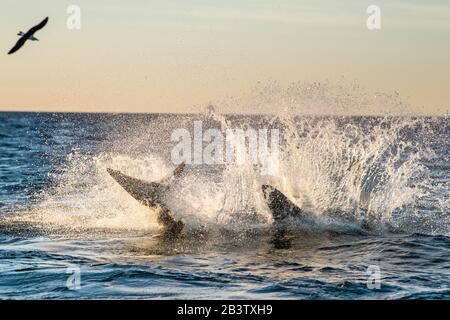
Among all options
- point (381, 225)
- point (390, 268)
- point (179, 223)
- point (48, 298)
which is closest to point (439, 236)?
point (381, 225)

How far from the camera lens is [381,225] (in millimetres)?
20531

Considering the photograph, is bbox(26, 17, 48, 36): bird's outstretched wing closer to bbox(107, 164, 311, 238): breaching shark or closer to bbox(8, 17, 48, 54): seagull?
bbox(8, 17, 48, 54): seagull

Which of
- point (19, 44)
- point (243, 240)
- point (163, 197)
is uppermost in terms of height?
→ point (19, 44)

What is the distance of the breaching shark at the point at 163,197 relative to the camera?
19953 mm

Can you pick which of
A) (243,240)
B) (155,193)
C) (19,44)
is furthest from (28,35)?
(243,240)

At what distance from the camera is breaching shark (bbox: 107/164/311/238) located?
19953 millimetres

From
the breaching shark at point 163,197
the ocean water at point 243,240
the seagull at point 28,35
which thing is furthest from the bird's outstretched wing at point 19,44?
the ocean water at point 243,240

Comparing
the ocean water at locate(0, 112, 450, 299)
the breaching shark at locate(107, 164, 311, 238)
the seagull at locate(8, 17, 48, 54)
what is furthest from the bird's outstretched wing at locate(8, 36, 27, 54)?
the ocean water at locate(0, 112, 450, 299)

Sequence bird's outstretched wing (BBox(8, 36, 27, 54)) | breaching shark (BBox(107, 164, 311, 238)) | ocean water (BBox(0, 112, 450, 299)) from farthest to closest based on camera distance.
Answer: breaching shark (BBox(107, 164, 311, 238)), bird's outstretched wing (BBox(8, 36, 27, 54)), ocean water (BBox(0, 112, 450, 299))

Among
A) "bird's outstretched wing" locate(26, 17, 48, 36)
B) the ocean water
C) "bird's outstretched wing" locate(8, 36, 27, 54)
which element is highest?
"bird's outstretched wing" locate(26, 17, 48, 36)

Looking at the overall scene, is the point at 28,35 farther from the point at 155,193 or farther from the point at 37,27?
the point at 155,193

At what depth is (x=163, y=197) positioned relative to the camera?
792 inches
